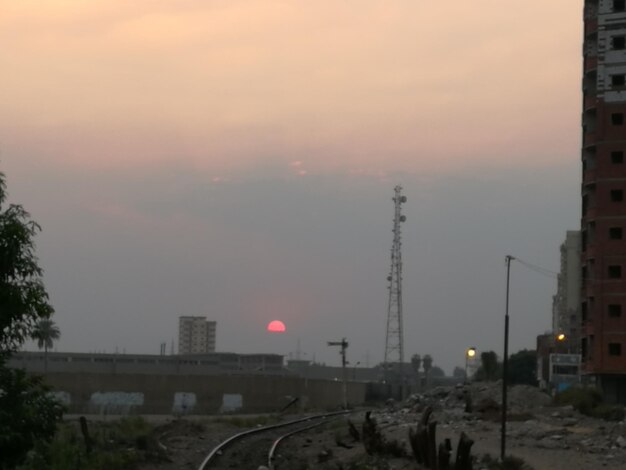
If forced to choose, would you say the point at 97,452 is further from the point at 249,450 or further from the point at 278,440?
the point at 278,440

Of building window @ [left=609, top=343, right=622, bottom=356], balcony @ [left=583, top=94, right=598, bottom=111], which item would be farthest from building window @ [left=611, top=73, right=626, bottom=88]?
building window @ [left=609, top=343, right=622, bottom=356]

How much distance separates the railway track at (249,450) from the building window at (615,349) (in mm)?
39108

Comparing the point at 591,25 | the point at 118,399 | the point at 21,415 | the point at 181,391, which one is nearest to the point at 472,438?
the point at 21,415

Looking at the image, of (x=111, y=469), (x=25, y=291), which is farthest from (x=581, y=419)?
(x=25, y=291)

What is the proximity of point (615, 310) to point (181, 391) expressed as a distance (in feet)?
125

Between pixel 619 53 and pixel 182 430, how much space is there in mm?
56315

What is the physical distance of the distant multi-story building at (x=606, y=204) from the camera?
84.4m

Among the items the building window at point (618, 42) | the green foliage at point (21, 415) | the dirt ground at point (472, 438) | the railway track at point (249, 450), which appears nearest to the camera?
the green foliage at point (21, 415)

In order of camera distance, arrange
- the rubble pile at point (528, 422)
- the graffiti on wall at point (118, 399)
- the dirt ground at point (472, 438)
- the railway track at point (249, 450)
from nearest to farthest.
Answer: the railway track at point (249, 450), the dirt ground at point (472, 438), the rubble pile at point (528, 422), the graffiti on wall at point (118, 399)

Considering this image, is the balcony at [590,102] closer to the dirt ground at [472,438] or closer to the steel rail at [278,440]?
the dirt ground at [472,438]

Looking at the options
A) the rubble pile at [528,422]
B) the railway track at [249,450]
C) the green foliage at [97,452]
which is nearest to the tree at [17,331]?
the green foliage at [97,452]

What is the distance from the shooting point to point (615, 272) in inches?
3337

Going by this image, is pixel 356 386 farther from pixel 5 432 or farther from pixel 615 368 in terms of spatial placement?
pixel 5 432

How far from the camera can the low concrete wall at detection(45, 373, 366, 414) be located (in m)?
90.3
